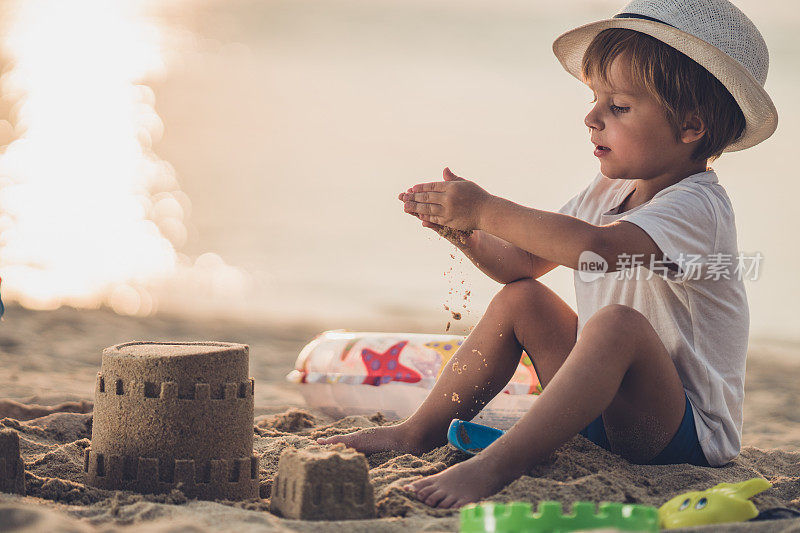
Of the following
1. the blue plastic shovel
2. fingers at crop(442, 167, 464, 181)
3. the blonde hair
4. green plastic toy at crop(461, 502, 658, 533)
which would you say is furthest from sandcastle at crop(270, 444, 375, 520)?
the blonde hair

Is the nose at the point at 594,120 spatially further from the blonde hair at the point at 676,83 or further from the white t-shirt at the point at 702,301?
the white t-shirt at the point at 702,301

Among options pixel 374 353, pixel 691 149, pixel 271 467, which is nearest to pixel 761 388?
pixel 374 353

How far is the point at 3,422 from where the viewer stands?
267 centimetres

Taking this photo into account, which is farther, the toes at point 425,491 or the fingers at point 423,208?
the fingers at point 423,208

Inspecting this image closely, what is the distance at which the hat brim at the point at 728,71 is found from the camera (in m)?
2.21

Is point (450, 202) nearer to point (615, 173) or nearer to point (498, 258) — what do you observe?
point (498, 258)

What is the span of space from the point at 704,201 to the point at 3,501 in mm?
1835

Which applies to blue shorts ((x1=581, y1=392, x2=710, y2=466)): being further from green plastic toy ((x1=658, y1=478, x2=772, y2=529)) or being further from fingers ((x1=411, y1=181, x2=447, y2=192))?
fingers ((x1=411, y1=181, x2=447, y2=192))

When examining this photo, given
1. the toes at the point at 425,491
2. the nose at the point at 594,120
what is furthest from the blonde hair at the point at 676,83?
the toes at the point at 425,491

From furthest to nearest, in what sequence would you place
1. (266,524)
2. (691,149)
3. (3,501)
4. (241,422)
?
(691,149), (241,422), (3,501), (266,524)

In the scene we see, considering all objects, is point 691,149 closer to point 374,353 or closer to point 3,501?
point 374,353

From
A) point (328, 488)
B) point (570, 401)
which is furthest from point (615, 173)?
point (328, 488)

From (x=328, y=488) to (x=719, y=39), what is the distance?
61.0 inches

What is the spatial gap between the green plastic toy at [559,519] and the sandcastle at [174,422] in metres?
0.84
